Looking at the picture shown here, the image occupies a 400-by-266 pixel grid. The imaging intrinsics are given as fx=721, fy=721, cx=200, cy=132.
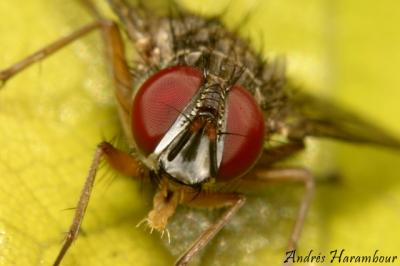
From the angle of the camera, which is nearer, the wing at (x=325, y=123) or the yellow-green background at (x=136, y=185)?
the yellow-green background at (x=136, y=185)

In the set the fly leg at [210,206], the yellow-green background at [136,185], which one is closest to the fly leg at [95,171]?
the yellow-green background at [136,185]

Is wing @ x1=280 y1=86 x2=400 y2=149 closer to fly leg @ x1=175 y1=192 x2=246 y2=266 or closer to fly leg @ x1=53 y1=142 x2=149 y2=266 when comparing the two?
fly leg @ x1=175 y1=192 x2=246 y2=266

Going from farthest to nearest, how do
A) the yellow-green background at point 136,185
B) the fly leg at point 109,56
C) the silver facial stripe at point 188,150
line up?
the fly leg at point 109,56 → the yellow-green background at point 136,185 → the silver facial stripe at point 188,150

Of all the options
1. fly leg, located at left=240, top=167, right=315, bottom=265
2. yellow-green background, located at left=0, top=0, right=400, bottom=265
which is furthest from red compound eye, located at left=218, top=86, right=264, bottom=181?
yellow-green background, located at left=0, top=0, right=400, bottom=265

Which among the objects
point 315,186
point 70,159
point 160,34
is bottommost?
point 315,186

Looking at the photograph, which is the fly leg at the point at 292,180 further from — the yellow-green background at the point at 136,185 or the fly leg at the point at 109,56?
the fly leg at the point at 109,56

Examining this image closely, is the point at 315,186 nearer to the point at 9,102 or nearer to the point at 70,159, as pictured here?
the point at 70,159

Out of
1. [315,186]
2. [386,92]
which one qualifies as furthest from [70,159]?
[386,92]
